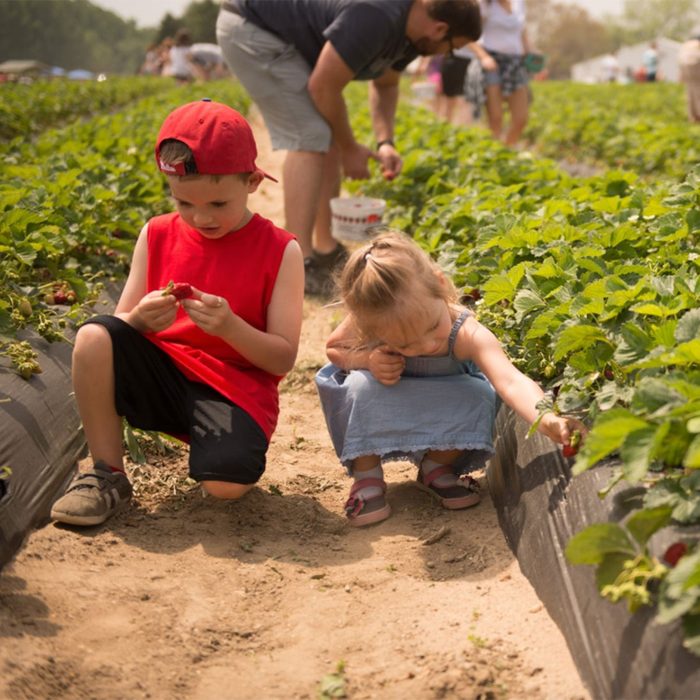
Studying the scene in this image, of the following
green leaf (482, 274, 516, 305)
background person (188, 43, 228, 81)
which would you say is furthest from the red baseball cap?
background person (188, 43, 228, 81)

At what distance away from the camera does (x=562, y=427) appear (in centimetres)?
243

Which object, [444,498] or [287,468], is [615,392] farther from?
[287,468]

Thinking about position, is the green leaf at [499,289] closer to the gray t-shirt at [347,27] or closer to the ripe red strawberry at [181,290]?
the ripe red strawberry at [181,290]

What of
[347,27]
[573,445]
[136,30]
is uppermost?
[347,27]

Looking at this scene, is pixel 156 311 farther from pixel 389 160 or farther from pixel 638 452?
pixel 389 160

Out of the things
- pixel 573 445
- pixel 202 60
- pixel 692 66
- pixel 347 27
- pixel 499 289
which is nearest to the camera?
pixel 573 445

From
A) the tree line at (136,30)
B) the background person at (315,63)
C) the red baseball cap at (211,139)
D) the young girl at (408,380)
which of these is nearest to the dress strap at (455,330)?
the young girl at (408,380)

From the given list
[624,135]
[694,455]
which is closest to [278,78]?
[694,455]

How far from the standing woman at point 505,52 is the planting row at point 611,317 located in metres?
3.58

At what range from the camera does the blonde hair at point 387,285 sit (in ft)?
8.84

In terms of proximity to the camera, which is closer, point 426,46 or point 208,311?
point 208,311

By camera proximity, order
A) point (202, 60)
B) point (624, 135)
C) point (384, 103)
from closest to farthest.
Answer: point (384, 103)
point (624, 135)
point (202, 60)

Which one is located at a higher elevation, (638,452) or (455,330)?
(638,452)

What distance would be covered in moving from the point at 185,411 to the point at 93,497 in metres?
0.37
